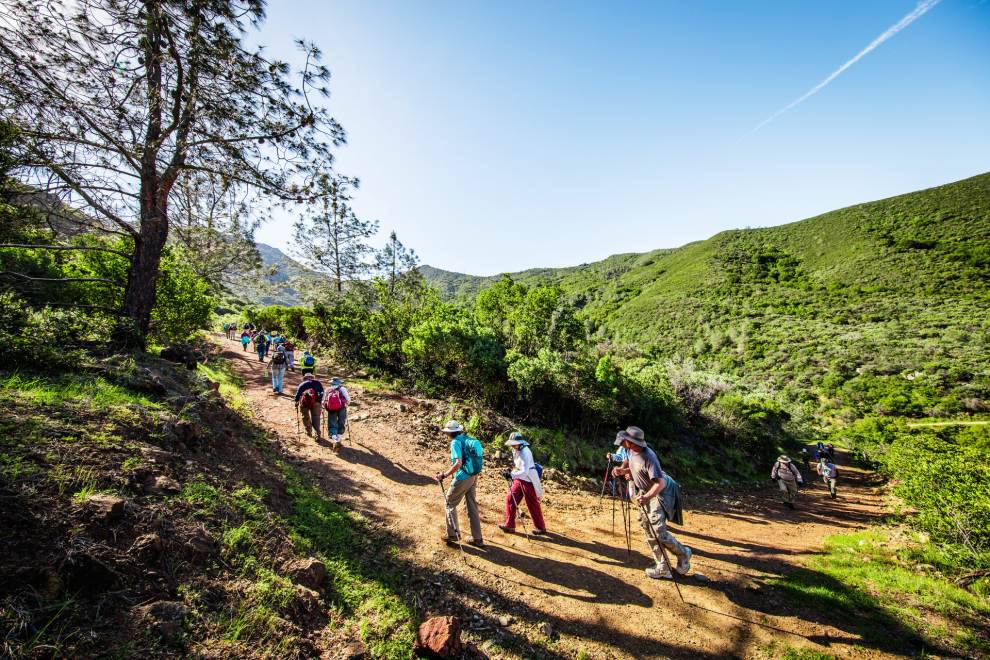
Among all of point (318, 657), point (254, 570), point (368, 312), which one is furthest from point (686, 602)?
point (368, 312)

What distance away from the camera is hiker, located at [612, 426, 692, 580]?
15.6ft

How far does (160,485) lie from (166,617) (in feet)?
5.55

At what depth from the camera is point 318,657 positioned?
9.77ft

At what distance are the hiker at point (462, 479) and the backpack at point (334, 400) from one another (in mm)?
4193

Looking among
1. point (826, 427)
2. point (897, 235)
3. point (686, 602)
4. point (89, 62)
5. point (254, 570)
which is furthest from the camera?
point (897, 235)

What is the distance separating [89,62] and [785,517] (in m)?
18.8

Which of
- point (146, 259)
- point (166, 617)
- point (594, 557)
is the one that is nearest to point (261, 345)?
point (146, 259)

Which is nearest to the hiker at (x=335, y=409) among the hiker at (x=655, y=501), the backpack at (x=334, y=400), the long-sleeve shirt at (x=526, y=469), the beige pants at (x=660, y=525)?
the backpack at (x=334, y=400)

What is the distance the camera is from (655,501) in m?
4.84

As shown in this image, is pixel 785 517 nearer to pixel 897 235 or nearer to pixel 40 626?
pixel 40 626

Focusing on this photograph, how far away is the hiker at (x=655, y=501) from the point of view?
15.6ft

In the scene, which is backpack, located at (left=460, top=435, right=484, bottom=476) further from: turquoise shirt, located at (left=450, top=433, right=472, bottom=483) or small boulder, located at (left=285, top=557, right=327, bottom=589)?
small boulder, located at (left=285, top=557, right=327, bottom=589)

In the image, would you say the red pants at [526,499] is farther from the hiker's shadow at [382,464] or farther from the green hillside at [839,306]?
the green hillside at [839,306]

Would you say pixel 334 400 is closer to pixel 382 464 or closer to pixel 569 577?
pixel 382 464
